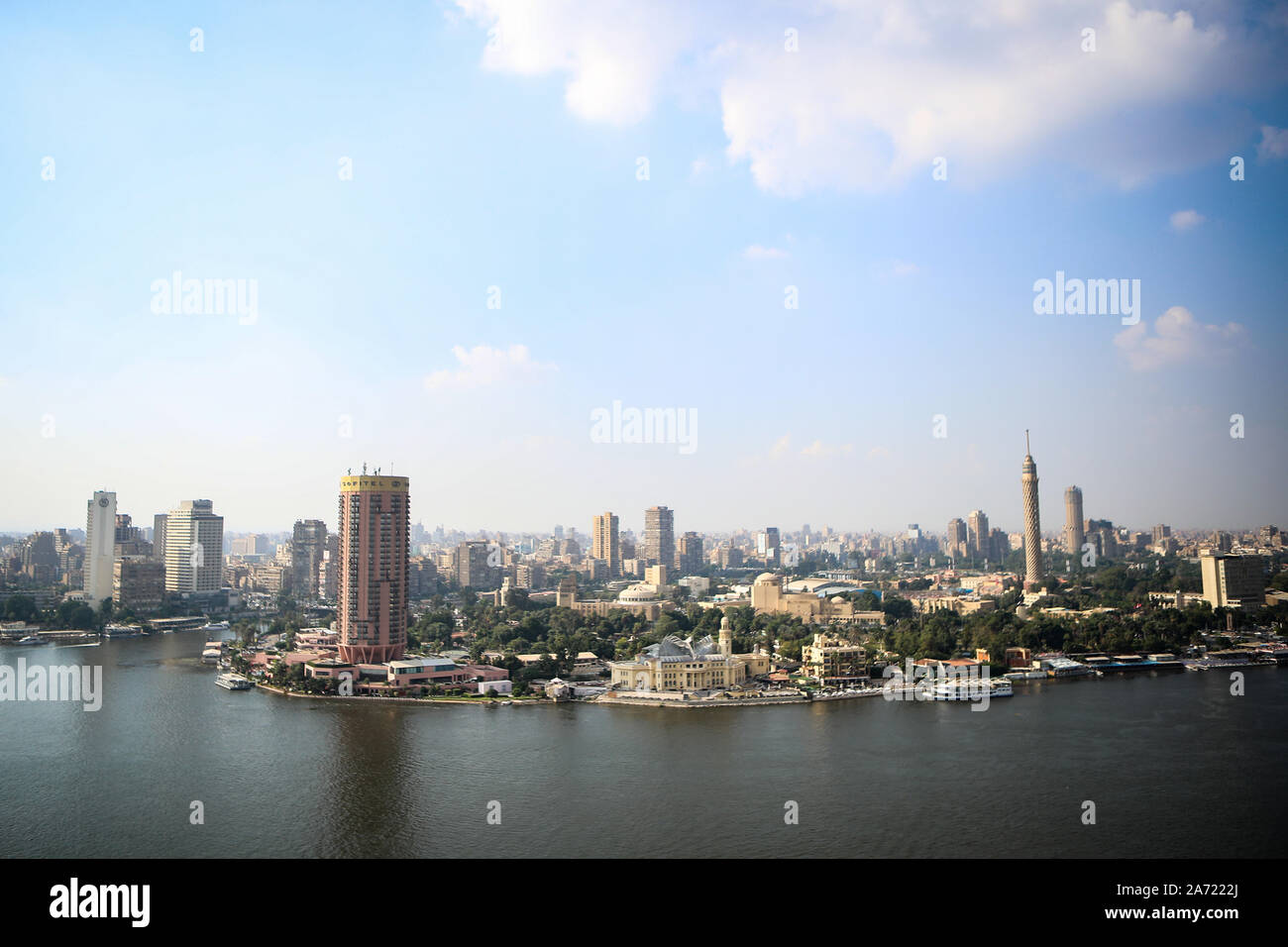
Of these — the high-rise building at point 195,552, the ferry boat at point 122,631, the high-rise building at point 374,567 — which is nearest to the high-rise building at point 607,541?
the high-rise building at point 195,552

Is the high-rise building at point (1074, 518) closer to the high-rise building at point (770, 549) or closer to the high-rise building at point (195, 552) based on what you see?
the high-rise building at point (770, 549)

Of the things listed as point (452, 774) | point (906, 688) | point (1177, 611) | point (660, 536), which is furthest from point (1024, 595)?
point (452, 774)

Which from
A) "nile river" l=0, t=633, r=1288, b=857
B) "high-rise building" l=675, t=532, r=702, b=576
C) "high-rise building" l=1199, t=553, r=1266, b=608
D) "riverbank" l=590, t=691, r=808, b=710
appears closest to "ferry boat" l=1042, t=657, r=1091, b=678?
"nile river" l=0, t=633, r=1288, b=857

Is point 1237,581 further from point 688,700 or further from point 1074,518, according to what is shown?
point 1074,518

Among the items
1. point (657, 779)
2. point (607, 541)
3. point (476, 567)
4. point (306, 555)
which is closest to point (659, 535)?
point (607, 541)

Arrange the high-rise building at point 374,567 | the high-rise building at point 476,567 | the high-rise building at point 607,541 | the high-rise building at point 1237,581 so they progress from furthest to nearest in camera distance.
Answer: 1. the high-rise building at point 607,541
2. the high-rise building at point 476,567
3. the high-rise building at point 1237,581
4. the high-rise building at point 374,567
